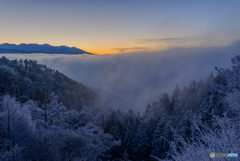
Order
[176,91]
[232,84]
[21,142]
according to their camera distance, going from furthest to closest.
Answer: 1. [176,91]
2. [232,84]
3. [21,142]

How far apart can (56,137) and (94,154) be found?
310 cm

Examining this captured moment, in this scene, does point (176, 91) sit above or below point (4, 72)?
below

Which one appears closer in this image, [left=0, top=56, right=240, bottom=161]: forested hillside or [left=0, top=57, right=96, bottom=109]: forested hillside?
[left=0, top=56, right=240, bottom=161]: forested hillside

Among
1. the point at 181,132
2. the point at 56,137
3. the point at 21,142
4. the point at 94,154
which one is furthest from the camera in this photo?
the point at 181,132

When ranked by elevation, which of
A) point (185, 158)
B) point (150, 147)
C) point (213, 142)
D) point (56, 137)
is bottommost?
point (150, 147)

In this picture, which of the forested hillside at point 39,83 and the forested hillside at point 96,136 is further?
the forested hillside at point 39,83

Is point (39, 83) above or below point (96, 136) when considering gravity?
below

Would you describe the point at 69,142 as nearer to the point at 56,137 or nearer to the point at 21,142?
the point at 56,137

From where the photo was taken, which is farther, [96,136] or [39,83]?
[39,83]

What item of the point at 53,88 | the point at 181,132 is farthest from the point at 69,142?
the point at 53,88

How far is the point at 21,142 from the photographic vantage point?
8945mm

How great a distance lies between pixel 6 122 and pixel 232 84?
1966 cm

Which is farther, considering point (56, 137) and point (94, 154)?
point (94, 154)

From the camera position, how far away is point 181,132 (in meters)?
20.7
